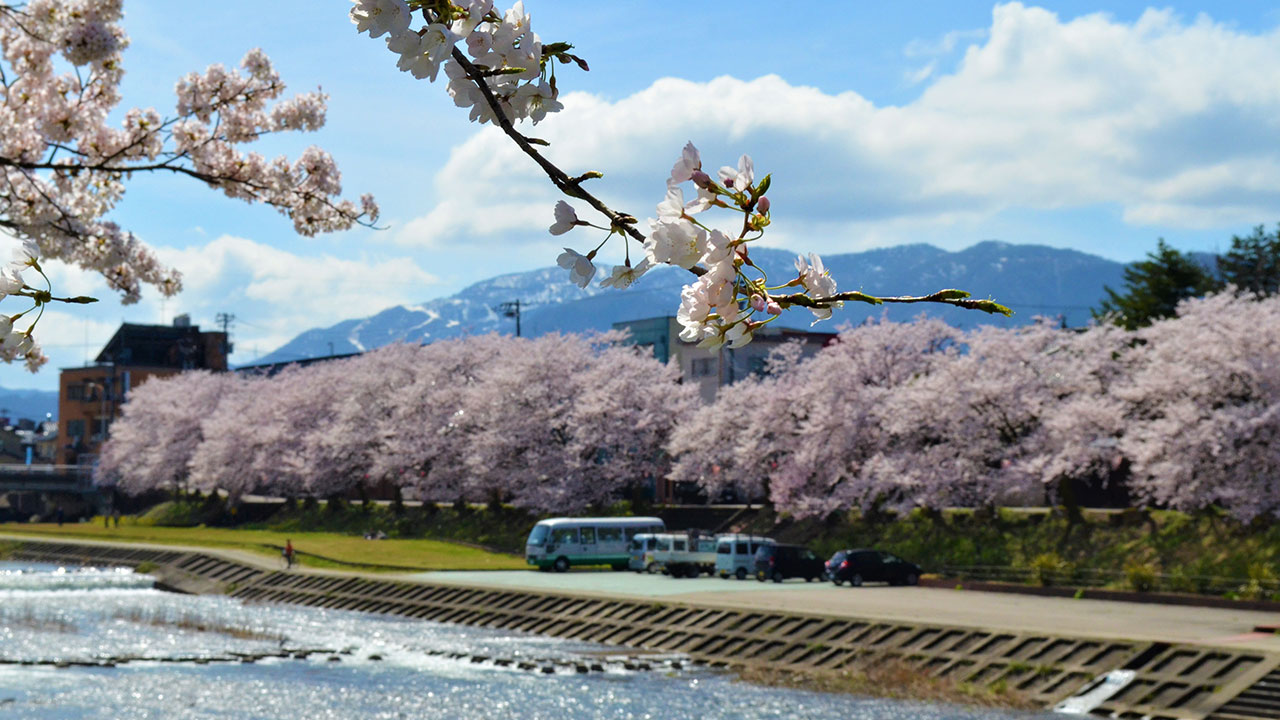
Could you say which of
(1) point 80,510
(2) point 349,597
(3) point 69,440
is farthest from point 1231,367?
(3) point 69,440

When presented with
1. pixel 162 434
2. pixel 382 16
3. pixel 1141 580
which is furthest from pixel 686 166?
pixel 162 434

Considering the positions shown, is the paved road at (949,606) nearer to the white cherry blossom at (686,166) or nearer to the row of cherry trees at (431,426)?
the row of cherry trees at (431,426)

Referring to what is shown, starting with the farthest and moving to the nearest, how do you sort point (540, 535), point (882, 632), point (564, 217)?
point (540, 535), point (882, 632), point (564, 217)

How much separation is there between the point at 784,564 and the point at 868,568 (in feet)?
12.2

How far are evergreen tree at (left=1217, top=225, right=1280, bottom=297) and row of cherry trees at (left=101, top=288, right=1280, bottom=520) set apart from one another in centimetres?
2636

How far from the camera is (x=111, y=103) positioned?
13.9 meters

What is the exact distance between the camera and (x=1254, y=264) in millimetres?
82562

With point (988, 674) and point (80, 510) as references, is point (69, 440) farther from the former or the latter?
point (988, 674)

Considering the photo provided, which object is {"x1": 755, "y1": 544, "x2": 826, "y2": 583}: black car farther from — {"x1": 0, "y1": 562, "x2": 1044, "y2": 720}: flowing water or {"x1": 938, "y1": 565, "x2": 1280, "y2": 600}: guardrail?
{"x1": 0, "y1": 562, "x2": 1044, "y2": 720}: flowing water

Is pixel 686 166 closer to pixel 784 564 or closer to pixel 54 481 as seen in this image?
pixel 784 564

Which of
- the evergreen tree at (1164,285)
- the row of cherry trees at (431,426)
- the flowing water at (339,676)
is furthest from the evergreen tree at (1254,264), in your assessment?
the flowing water at (339,676)

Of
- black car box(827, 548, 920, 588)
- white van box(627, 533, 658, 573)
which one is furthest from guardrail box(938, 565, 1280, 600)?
white van box(627, 533, 658, 573)

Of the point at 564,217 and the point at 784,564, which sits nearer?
the point at 564,217

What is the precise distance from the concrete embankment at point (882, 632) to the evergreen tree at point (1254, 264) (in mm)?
49537
